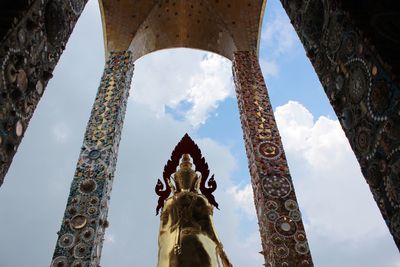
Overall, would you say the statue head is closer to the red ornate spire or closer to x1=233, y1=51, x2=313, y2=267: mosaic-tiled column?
the red ornate spire

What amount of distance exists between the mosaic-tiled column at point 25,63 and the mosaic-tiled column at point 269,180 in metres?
3.43

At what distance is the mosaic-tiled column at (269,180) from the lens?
480 centimetres

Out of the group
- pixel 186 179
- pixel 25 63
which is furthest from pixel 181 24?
pixel 25 63

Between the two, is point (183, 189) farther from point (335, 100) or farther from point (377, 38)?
point (377, 38)

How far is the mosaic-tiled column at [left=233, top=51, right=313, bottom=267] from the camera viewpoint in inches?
189

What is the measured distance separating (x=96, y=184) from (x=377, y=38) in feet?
13.6

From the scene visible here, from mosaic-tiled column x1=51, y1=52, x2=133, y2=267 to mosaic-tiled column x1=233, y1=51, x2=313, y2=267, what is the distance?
208 centimetres

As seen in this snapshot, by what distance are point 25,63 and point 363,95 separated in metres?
1.87

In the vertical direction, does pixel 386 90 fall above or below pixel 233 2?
below

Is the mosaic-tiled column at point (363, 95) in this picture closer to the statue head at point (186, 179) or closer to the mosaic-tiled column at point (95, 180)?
the statue head at point (186, 179)

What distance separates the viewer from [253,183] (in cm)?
594

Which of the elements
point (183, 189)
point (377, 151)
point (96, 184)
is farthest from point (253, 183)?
point (377, 151)

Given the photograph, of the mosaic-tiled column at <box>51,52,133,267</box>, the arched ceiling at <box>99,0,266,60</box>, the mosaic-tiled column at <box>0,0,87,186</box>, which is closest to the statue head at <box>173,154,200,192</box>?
the mosaic-tiled column at <box>51,52,133,267</box>

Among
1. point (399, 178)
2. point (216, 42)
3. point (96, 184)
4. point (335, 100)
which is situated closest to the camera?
point (399, 178)
